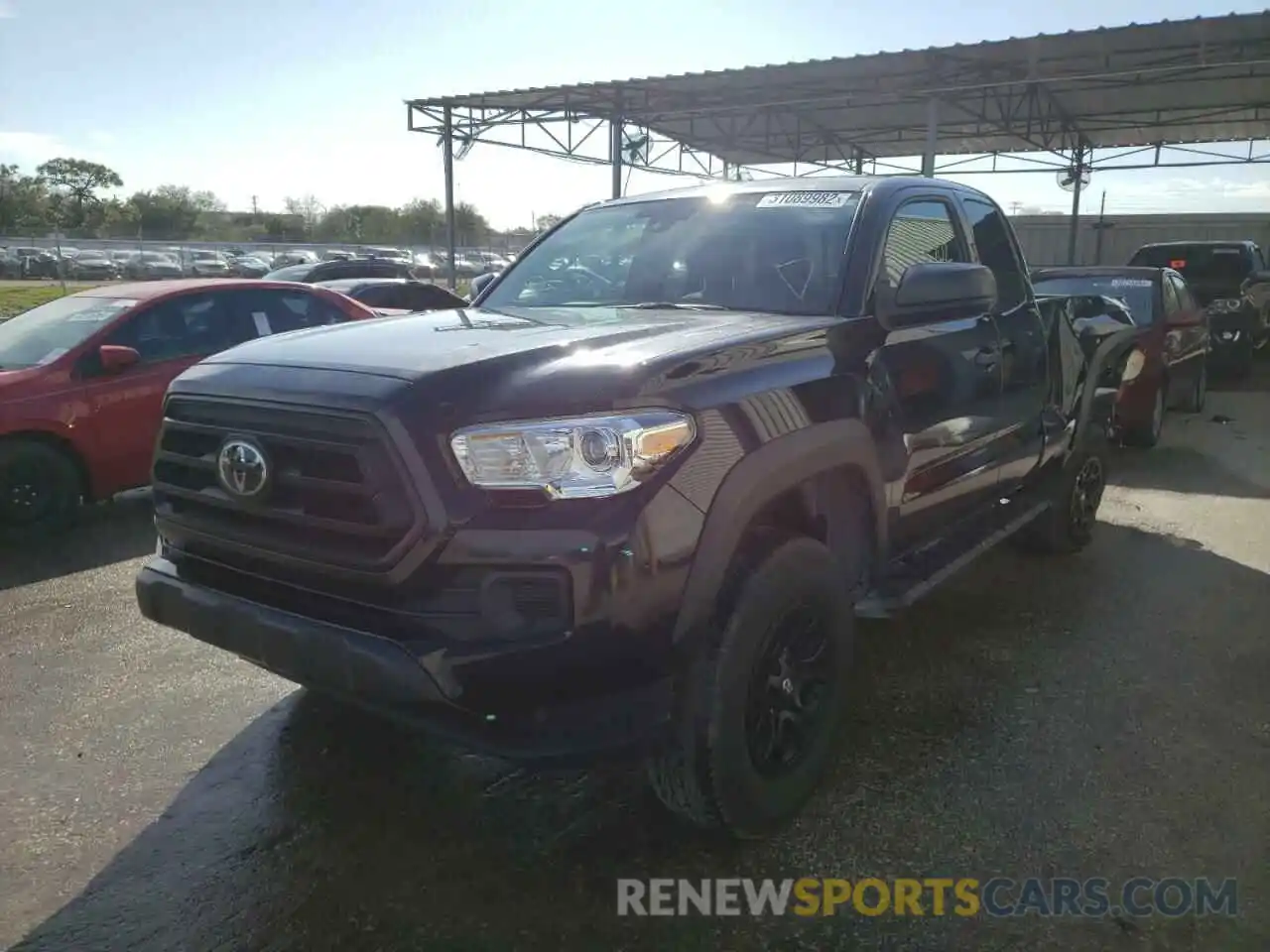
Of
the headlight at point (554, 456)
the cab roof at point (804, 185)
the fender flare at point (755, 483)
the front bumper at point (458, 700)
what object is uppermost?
the cab roof at point (804, 185)

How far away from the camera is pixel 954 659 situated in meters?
4.28

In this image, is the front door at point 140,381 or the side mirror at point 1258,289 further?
the side mirror at point 1258,289

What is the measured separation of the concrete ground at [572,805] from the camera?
8.38 ft

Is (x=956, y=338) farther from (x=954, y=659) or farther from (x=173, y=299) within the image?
(x=173, y=299)

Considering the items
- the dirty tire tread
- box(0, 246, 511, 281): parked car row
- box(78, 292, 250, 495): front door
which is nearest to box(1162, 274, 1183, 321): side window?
the dirty tire tread

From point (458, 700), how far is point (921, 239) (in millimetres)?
2753

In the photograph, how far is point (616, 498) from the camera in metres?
2.33

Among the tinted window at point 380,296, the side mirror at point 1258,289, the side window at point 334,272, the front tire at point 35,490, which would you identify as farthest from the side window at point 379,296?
the side mirror at point 1258,289

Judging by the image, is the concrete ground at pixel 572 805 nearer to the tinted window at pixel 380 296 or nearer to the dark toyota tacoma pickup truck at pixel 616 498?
the dark toyota tacoma pickup truck at pixel 616 498

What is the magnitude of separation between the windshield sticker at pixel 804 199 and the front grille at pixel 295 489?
2.07m

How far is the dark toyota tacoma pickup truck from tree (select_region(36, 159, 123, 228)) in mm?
74617

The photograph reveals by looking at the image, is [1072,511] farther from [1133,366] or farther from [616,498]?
[616,498]

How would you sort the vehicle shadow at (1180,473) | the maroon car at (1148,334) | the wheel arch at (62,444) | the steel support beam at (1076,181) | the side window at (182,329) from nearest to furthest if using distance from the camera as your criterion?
the wheel arch at (62,444), the side window at (182,329), the vehicle shadow at (1180,473), the maroon car at (1148,334), the steel support beam at (1076,181)

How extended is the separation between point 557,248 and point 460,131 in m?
18.2
